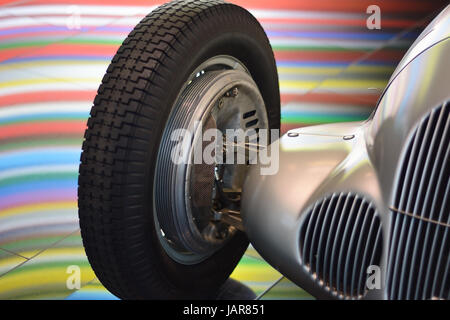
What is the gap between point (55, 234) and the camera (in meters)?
2.17

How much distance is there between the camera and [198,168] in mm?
1511

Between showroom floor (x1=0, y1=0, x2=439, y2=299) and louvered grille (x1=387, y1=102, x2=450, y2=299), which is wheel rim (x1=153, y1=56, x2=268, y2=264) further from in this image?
louvered grille (x1=387, y1=102, x2=450, y2=299)

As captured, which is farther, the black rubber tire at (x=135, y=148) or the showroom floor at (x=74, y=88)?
the showroom floor at (x=74, y=88)

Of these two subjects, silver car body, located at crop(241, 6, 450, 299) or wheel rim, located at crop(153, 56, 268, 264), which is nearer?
silver car body, located at crop(241, 6, 450, 299)

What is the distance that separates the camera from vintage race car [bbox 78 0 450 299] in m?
1.12

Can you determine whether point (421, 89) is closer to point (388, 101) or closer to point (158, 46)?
point (388, 101)

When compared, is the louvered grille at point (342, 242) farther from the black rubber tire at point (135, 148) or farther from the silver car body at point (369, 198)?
the black rubber tire at point (135, 148)

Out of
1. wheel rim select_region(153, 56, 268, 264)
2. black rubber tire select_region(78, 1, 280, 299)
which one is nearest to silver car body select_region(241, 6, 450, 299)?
wheel rim select_region(153, 56, 268, 264)

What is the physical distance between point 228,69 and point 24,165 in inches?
55.1

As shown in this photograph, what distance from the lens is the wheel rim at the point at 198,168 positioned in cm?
146

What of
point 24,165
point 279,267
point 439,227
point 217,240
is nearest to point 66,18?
point 24,165

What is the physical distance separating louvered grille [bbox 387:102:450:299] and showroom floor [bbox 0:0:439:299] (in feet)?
2.16

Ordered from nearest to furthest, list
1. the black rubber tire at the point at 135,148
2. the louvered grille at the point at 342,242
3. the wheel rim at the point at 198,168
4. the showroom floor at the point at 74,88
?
the louvered grille at the point at 342,242, the black rubber tire at the point at 135,148, the wheel rim at the point at 198,168, the showroom floor at the point at 74,88

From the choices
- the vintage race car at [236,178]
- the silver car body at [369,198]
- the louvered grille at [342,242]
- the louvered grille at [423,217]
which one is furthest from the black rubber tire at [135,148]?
the louvered grille at [423,217]
